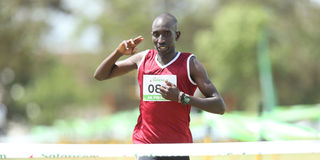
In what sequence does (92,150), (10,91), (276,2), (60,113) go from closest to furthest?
(92,150), (10,91), (276,2), (60,113)

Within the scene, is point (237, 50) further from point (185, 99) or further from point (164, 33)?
point (185, 99)

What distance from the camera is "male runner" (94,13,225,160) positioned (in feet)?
13.2

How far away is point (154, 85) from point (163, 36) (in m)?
0.41

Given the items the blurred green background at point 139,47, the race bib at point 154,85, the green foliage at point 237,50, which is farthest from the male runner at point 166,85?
the green foliage at point 237,50

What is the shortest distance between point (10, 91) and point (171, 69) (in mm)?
37252

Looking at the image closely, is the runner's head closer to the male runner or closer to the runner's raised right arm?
the male runner

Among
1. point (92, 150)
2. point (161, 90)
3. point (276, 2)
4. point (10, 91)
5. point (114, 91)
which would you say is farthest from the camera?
point (114, 91)

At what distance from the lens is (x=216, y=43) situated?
33125 mm

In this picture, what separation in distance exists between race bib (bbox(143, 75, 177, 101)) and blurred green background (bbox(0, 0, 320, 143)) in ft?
40.0

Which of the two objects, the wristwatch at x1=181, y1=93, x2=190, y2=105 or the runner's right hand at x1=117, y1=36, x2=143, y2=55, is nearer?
the wristwatch at x1=181, y1=93, x2=190, y2=105

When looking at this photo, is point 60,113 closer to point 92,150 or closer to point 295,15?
point 295,15

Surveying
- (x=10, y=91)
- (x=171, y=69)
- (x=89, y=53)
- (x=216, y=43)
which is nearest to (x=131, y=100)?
(x=89, y=53)

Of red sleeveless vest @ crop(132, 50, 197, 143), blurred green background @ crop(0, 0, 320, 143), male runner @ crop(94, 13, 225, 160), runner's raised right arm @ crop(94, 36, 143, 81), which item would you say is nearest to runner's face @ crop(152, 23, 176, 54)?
male runner @ crop(94, 13, 225, 160)

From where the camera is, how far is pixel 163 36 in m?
4.07
